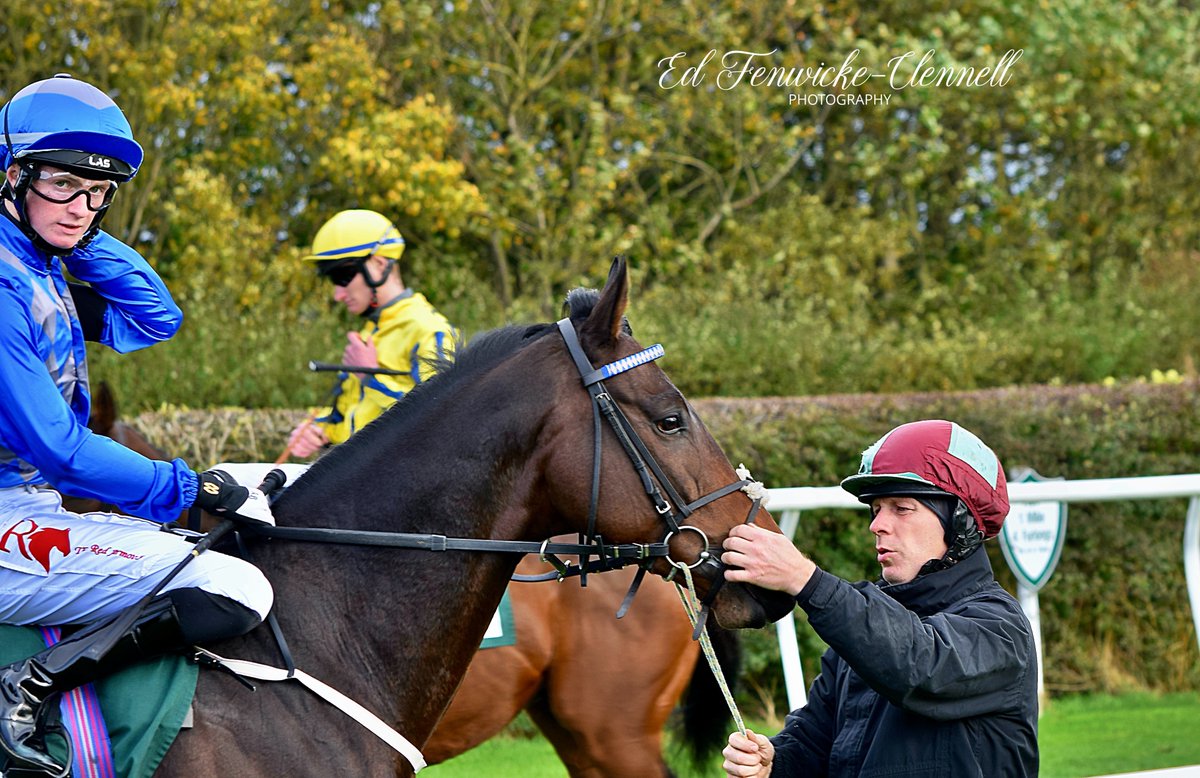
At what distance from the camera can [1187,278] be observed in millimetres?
12156

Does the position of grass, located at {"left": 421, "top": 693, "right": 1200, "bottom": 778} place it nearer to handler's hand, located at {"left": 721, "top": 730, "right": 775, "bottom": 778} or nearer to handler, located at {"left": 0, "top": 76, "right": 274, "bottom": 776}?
handler's hand, located at {"left": 721, "top": 730, "right": 775, "bottom": 778}

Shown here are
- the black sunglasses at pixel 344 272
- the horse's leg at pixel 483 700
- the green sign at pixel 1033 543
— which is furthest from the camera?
the green sign at pixel 1033 543

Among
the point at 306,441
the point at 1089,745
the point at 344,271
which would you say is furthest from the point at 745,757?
the point at 1089,745

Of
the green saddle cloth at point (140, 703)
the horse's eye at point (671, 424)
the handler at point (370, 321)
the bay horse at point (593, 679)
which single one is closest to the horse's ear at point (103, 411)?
the bay horse at point (593, 679)

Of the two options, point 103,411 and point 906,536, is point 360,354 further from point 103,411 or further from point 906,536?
point 906,536

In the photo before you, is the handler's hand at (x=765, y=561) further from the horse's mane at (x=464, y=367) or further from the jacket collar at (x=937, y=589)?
the horse's mane at (x=464, y=367)

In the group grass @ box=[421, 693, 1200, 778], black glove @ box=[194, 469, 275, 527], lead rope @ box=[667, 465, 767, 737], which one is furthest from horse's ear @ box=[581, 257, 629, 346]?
grass @ box=[421, 693, 1200, 778]

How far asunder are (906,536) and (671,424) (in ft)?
1.73

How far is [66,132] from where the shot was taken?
2.52m

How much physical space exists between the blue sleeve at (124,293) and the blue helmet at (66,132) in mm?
267

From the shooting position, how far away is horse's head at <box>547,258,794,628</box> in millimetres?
2656

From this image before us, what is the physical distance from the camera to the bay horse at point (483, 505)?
2656 millimetres

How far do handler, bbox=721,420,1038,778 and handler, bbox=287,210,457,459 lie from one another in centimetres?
268

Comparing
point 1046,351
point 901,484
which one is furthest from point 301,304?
point 901,484
